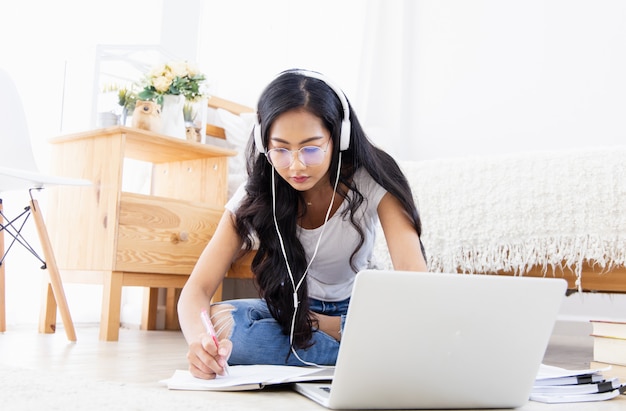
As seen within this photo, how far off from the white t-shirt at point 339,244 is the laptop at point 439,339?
446 millimetres

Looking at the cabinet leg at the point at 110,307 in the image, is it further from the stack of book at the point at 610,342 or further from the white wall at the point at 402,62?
the stack of book at the point at 610,342

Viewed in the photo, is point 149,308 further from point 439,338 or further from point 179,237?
point 439,338

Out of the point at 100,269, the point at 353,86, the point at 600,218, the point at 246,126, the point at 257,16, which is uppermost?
the point at 257,16

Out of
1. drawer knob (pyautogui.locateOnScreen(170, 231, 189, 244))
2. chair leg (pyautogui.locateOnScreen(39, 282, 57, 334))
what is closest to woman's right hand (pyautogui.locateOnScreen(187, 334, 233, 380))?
drawer knob (pyautogui.locateOnScreen(170, 231, 189, 244))

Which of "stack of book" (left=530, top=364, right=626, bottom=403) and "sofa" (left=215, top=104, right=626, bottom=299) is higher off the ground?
"sofa" (left=215, top=104, right=626, bottom=299)

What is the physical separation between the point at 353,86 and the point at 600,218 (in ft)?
6.02

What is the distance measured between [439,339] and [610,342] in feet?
2.06

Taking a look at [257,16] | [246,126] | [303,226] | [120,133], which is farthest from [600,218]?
[257,16]

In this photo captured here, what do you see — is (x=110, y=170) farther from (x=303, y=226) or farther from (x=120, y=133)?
(x=303, y=226)

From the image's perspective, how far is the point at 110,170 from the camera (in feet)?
6.26

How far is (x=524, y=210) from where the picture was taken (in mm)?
1739

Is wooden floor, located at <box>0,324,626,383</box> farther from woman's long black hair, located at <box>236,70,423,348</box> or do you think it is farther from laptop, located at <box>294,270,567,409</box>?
laptop, located at <box>294,270,567,409</box>

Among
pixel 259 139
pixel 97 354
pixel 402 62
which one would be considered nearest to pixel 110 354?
pixel 97 354

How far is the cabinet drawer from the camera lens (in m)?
1.88
